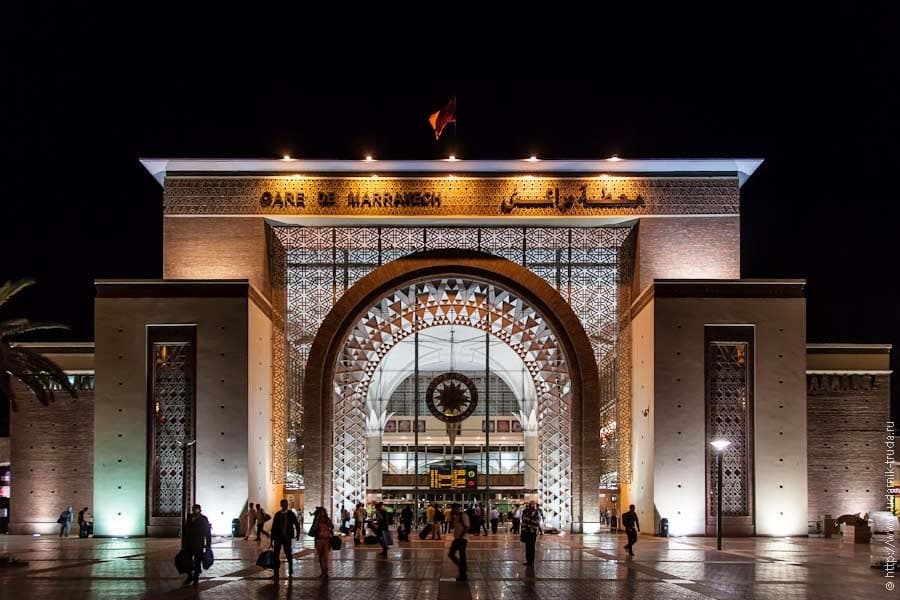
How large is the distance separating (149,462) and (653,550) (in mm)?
13023

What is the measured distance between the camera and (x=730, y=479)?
30.8m

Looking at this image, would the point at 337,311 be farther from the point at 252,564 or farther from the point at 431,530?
the point at 252,564

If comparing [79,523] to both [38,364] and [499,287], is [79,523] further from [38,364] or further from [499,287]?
[499,287]

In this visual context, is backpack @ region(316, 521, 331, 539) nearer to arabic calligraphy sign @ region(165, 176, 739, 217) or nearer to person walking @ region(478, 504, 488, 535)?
arabic calligraphy sign @ region(165, 176, 739, 217)

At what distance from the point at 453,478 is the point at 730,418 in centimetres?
1504

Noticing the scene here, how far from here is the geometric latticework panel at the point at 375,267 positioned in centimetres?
3394

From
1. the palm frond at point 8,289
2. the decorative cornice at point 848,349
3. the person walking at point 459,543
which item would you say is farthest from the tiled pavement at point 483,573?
the decorative cornice at point 848,349

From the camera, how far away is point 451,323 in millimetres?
35219

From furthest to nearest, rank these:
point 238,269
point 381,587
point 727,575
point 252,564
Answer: point 238,269, point 252,564, point 727,575, point 381,587

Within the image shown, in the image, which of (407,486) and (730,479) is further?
(407,486)

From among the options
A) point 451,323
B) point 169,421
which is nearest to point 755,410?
point 451,323

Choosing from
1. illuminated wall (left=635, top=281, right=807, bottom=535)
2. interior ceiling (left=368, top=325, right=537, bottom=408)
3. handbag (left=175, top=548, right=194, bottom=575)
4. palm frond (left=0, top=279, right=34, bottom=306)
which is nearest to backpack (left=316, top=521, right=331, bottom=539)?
handbag (left=175, top=548, right=194, bottom=575)

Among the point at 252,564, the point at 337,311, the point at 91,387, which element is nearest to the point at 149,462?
the point at 91,387

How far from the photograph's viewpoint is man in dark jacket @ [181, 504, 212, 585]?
56.0 feet
